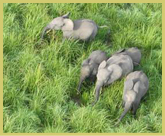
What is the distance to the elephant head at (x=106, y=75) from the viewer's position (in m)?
5.52

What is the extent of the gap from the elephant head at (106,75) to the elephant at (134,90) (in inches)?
5.5

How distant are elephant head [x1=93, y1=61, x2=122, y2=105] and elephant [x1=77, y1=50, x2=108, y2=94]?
0.32 ft

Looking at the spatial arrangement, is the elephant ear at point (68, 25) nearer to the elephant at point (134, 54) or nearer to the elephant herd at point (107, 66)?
the elephant herd at point (107, 66)

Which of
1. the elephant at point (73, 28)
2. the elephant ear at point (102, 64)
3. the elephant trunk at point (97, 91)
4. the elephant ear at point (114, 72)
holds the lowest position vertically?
the elephant trunk at point (97, 91)

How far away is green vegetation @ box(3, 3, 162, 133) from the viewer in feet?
17.5

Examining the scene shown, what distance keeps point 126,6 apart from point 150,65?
1.38 meters

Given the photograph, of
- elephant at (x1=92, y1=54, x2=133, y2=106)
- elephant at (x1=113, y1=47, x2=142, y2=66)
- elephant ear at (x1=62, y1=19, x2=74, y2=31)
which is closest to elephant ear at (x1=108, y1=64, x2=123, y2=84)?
elephant at (x1=92, y1=54, x2=133, y2=106)

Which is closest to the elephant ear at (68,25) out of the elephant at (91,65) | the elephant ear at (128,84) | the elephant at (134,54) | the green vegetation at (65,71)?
the green vegetation at (65,71)

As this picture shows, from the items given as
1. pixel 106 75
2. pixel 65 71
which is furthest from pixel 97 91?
pixel 65 71

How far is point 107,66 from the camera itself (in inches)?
223

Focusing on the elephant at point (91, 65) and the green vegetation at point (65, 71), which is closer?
the green vegetation at point (65, 71)

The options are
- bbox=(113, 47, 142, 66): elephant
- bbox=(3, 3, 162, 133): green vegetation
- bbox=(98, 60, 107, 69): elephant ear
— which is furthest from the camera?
bbox=(113, 47, 142, 66): elephant

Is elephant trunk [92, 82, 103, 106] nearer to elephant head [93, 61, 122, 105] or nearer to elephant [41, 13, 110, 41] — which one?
elephant head [93, 61, 122, 105]

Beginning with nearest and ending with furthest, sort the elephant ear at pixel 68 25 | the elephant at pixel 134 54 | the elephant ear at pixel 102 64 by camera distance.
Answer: the elephant ear at pixel 102 64 < the elephant at pixel 134 54 < the elephant ear at pixel 68 25
